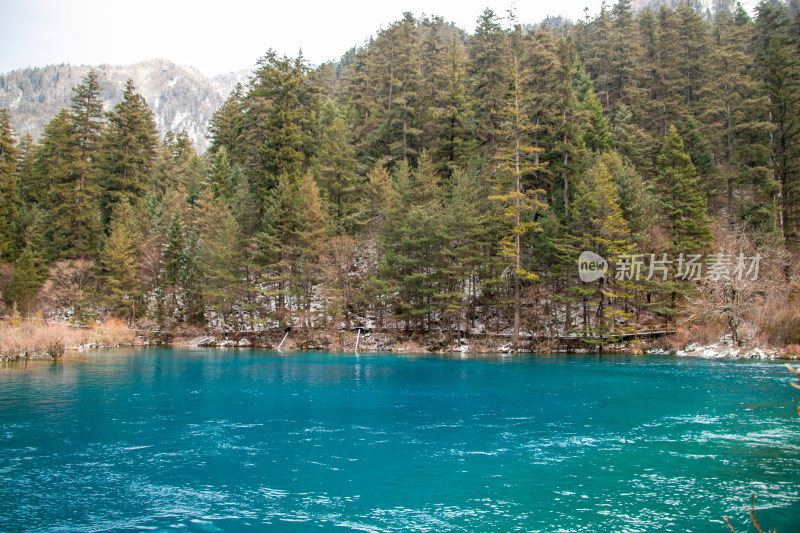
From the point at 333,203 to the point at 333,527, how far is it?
4188 centimetres

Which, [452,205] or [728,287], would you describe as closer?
[728,287]

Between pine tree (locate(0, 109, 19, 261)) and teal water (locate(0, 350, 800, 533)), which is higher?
pine tree (locate(0, 109, 19, 261))

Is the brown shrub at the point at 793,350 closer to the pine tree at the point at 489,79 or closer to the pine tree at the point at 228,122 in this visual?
the pine tree at the point at 489,79

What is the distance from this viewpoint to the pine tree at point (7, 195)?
5147 cm

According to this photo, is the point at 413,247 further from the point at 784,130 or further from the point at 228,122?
the point at 228,122

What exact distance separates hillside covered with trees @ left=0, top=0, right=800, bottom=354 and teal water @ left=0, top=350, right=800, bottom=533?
16.5 metres

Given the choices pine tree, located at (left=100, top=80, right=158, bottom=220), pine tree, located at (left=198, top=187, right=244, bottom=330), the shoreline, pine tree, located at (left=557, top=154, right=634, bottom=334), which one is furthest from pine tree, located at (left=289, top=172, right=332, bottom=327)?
pine tree, located at (left=100, top=80, right=158, bottom=220)

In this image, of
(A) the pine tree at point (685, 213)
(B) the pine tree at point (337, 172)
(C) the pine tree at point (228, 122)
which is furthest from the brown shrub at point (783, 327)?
(C) the pine tree at point (228, 122)

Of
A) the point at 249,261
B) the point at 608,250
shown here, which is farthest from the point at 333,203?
the point at 608,250

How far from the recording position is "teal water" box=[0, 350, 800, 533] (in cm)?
754

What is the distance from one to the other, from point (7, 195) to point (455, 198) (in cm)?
5072

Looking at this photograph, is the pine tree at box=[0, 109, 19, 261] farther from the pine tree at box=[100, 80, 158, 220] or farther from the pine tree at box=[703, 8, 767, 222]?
the pine tree at box=[703, 8, 767, 222]

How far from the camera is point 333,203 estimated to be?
47406mm

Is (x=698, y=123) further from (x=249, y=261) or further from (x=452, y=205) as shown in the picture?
(x=249, y=261)
